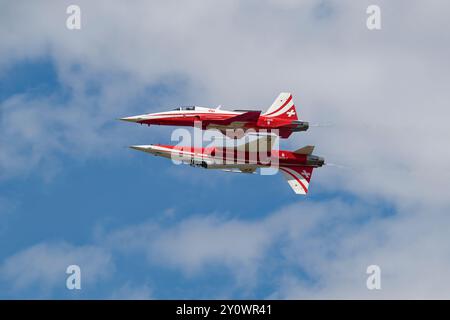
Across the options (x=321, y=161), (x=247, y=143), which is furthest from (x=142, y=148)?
(x=321, y=161)

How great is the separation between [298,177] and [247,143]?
607 cm

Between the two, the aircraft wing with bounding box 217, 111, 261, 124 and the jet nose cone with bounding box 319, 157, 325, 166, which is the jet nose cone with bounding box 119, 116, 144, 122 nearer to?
the aircraft wing with bounding box 217, 111, 261, 124

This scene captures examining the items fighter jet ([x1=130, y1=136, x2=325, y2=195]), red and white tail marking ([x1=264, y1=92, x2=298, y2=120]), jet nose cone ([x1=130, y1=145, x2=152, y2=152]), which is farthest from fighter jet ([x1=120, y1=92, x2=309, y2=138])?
jet nose cone ([x1=130, y1=145, x2=152, y2=152])

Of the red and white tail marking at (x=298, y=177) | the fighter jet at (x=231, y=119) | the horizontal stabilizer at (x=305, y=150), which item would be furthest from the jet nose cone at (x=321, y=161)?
the fighter jet at (x=231, y=119)

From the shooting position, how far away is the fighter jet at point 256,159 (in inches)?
4451

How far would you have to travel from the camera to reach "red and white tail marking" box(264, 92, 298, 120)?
11519cm

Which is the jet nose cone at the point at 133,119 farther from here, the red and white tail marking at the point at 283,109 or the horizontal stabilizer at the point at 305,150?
the horizontal stabilizer at the point at 305,150

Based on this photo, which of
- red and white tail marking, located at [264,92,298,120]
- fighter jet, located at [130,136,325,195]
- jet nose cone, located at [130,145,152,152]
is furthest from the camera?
jet nose cone, located at [130,145,152,152]

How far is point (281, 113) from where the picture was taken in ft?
379

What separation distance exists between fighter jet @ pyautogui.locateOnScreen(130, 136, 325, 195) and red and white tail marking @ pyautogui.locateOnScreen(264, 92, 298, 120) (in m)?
3.26

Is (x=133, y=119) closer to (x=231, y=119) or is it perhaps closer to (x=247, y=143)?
(x=231, y=119)
